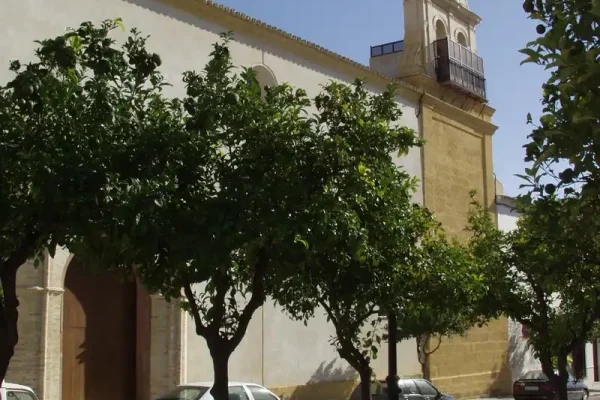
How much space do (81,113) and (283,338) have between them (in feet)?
41.4

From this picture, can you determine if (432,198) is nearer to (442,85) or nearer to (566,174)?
(442,85)

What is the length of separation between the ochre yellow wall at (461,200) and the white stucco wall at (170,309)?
3.14 m

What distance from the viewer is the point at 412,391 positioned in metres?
19.4

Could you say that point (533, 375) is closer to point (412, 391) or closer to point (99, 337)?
point (412, 391)

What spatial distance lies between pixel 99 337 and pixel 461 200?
14550 mm

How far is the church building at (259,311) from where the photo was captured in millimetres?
16125

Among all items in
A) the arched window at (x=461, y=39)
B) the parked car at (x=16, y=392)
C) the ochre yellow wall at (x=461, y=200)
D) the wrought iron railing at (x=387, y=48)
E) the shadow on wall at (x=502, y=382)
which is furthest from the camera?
the arched window at (x=461, y=39)

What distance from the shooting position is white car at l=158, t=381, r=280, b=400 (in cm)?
1402

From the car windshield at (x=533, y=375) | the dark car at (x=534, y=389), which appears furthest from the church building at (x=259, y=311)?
the dark car at (x=534, y=389)

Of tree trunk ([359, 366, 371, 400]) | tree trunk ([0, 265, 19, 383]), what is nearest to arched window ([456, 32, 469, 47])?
tree trunk ([359, 366, 371, 400])

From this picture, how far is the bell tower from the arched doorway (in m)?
13.0

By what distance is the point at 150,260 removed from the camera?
352 inches

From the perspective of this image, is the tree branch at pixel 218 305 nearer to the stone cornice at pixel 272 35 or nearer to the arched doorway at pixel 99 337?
the arched doorway at pixel 99 337

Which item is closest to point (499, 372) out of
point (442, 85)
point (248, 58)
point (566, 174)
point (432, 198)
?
point (432, 198)
